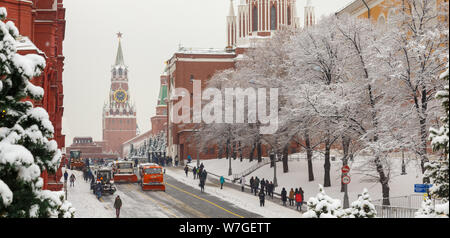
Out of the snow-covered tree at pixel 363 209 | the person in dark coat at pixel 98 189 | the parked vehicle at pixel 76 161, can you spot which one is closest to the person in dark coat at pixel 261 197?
the person in dark coat at pixel 98 189

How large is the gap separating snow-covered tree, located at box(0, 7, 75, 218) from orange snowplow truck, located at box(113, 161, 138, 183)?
41.8 m

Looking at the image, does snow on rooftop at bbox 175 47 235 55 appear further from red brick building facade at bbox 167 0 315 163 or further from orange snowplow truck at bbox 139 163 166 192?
orange snowplow truck at bbox 139 163 166 192

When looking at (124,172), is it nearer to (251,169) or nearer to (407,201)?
(251,169)

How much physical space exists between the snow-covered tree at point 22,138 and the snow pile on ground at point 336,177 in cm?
1900

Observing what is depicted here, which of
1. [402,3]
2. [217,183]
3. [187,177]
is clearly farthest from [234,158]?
[402,3]

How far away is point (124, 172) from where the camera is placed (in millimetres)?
54750

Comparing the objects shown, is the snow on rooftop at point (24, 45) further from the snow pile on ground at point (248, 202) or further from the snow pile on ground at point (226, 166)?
the snow pile on ground at point (226, 166)

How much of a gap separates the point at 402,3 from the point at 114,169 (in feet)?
106

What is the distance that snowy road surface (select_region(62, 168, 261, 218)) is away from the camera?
33.7 meters
